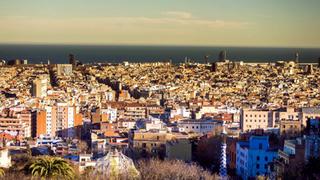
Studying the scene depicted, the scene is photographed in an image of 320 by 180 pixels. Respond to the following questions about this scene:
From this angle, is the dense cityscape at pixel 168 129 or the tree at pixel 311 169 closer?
the tree at pixel 311 169

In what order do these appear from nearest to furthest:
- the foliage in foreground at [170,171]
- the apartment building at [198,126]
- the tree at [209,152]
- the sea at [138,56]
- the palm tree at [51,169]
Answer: the palm tree at [51,169]
the foliage in foreground at [170,171]
the tree at [209,152]
the apartment building at [198,126]
the sea at [138,56]

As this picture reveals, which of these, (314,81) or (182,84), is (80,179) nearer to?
(182,84)

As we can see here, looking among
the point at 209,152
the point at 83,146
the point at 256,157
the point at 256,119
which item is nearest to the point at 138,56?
the point at 256,119

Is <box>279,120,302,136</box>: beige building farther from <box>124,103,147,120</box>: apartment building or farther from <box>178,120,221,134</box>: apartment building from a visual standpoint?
<box>124,103,147,120</box>: apartment building

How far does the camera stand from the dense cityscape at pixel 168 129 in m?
15.3

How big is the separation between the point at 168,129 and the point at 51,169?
8141mm

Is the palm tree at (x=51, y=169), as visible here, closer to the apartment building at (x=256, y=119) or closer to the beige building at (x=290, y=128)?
the beige building at (x=290, y=128)

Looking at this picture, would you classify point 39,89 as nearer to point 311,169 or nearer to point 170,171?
point 170,171

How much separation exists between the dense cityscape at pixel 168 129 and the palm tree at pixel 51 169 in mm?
669

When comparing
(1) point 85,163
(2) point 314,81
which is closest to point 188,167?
(1) point 85,163

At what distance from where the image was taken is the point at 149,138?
19141 mm

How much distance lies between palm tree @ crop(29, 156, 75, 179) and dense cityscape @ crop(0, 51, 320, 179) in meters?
0.67

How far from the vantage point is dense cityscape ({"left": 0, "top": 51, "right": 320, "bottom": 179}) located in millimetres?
15320

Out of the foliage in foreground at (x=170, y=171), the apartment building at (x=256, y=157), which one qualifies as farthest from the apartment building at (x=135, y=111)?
the foliage in foreground at (x=170, y=171)
